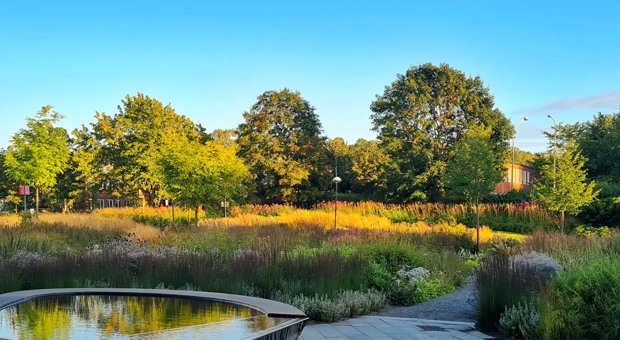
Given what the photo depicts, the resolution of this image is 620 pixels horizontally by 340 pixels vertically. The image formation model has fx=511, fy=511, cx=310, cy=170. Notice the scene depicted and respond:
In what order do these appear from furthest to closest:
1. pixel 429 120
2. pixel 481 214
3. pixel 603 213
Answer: pixel 429 120 → pixel 481 214 → pixel 603 213

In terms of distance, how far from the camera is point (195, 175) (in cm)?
2012

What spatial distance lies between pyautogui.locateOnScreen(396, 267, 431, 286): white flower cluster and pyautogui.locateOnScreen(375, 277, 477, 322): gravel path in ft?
1.41

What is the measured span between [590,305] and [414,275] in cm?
383

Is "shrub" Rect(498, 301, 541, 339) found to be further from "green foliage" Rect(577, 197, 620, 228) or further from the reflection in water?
"green foliage" Rect(577, 197, 620, 228)

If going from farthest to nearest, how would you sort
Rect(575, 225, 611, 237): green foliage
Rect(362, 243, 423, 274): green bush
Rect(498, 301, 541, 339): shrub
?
Rect(575, 225, 611, 237): green foliage
Rect(362, 243, 423, 274): green bush
Rect(498, 301, 541, 339): shrub

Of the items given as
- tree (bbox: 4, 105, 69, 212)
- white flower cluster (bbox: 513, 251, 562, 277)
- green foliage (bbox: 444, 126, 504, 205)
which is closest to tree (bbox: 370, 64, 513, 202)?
green foliage (bbox: 444, 126, 504, 205)

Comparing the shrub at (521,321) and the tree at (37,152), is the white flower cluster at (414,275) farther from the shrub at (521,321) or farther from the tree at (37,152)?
the tree at (37,152)

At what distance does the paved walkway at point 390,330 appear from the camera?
5.69 metres

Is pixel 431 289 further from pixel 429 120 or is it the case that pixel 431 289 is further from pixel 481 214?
pixel 429 120

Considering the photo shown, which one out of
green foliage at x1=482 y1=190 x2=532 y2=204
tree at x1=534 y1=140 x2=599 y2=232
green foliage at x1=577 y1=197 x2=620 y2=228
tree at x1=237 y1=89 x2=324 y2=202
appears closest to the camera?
tree at x1=534 y1=140 x2=599 y2=232

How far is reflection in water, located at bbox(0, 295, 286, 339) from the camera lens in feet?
11.5

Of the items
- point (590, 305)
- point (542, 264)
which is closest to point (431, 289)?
point (542, 264)

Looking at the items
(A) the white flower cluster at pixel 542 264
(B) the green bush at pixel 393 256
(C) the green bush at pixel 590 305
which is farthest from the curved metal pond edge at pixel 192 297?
(B) the green bush at pixel 393 256

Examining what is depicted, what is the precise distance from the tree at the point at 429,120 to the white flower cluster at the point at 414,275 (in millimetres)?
25117
